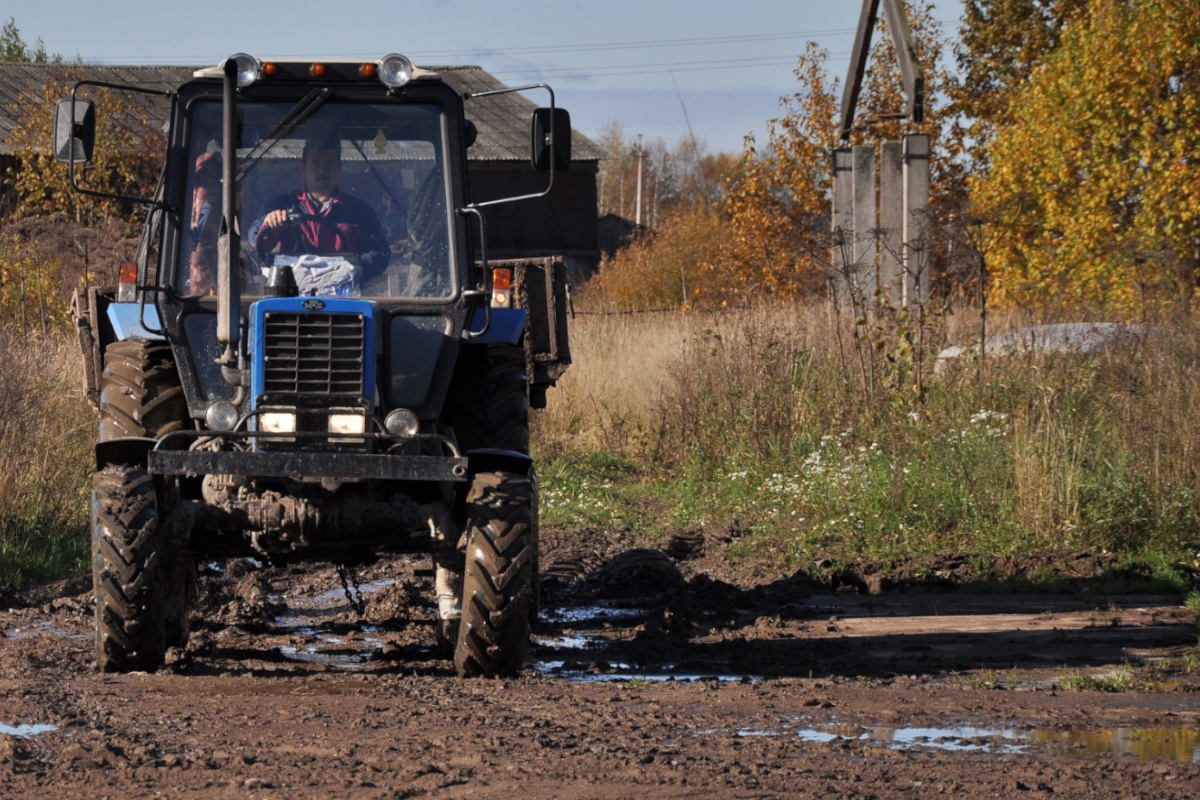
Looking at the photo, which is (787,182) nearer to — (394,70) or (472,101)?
(472,101)

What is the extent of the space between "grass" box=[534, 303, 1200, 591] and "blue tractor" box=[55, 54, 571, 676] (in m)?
3.78

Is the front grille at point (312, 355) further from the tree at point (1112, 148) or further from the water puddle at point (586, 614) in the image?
the tree at point (1112, 148)

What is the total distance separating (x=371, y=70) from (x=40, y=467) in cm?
513

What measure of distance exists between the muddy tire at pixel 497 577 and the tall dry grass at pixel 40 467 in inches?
158

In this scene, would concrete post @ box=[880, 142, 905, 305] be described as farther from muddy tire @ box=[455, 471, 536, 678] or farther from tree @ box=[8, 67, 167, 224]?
tree @ box=[8, 67, 167, 224]

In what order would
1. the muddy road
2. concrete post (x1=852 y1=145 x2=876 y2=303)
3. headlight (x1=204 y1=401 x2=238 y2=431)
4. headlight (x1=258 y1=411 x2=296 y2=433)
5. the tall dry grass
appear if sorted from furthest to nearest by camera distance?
1. concrete post (x1=852 y1=145 x2=876 y2=303)
2. the tall dry grass
3. headlight (x1=204 y1=401 x2=238 y2=431)
4. headlight (x1=258 y1=411 x2=296 y2=433)
5. the muddy road

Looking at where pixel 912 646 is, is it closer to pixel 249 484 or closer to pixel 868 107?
pixel 249 484

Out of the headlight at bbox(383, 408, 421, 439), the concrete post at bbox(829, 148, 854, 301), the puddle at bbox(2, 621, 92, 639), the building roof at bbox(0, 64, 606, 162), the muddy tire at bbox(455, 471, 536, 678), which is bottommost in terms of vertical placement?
the puddle at bbox(2, 621, 92, 639)

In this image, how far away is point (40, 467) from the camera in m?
10.4

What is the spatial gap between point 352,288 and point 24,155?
2130 centimetres

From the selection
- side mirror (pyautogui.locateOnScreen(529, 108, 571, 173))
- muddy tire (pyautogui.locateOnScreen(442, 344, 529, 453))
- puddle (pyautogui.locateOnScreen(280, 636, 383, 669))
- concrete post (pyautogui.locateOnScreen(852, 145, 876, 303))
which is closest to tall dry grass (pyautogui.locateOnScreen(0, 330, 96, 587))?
puddle (pyautogui.locateOnScreen(280, 636, 383, 669))

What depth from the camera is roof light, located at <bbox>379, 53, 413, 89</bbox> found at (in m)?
6.57

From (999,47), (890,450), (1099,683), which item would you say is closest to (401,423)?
(1099,683)

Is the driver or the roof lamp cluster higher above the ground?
the roof lamp cluster
